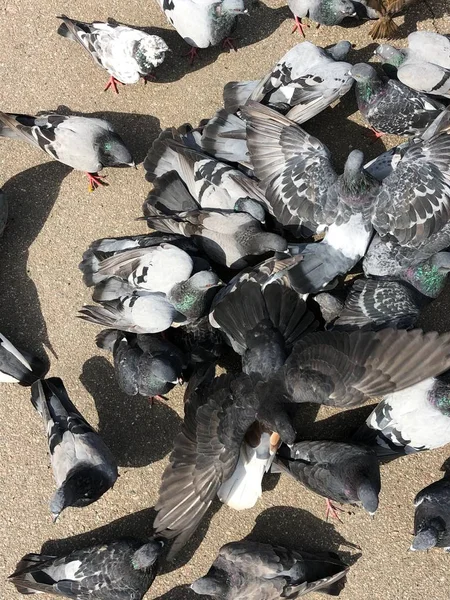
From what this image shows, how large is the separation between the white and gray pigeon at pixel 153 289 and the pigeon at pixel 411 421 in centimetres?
159

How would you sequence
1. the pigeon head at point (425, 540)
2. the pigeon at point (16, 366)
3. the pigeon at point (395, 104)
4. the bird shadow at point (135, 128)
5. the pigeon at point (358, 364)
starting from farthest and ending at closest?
the bird shadow at point (135, 128) < the pigeon at point (16, 366) < the pigeon at point (395, 104) < the pigeon head at point (425, 540) < the pigeon at point (358, 364)

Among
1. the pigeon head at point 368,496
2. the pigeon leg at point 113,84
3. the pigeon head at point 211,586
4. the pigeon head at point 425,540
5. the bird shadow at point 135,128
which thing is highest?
the pigeon leg at point 113,84

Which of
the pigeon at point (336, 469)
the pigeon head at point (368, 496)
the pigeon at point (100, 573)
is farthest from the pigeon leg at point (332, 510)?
the pigeon at point (100, 573)

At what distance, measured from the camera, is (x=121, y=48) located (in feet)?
16.8

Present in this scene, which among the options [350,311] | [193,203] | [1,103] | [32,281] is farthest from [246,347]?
[1,103]

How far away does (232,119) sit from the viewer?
5000 millimetres

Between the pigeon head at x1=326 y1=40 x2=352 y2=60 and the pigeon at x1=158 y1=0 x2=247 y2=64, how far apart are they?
0.81 meters

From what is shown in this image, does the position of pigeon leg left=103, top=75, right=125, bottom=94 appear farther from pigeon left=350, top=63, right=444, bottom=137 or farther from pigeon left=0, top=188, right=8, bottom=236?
pigeon left=350, top=63, right=444, bottom=137

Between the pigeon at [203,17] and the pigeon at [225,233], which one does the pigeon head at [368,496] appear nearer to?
the pigeon at [225,233]

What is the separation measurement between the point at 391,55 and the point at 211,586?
446 cm

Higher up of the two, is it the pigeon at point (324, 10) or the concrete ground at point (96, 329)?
the pigeon at point (324, 10)

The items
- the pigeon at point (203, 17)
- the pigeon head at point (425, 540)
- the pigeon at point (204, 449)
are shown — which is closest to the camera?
the pigeon at point (204, 449)

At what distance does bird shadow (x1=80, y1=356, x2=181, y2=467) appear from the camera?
5.14 m

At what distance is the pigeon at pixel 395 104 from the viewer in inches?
190
